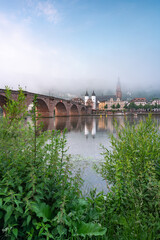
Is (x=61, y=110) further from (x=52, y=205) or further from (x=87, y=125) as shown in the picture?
(x=52, y=205)

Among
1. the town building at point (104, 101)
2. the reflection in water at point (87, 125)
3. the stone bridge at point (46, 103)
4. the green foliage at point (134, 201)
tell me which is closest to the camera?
the green foliage at point (134, 201)

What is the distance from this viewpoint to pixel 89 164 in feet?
25.1

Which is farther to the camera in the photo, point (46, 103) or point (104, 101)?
point (104, 101)

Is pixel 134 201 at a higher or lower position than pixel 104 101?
lower

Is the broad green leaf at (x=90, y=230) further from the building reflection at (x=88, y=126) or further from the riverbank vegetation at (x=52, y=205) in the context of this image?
the building reflection at (x=88, y=126)

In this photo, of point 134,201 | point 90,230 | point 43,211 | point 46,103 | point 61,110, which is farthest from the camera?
Answer: point 61,110

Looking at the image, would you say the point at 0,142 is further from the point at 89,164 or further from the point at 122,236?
the point at 89,164

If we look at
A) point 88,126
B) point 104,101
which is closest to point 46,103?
point 88,126

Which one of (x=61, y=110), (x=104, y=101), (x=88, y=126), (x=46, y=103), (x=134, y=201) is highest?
(x=104, y=101)

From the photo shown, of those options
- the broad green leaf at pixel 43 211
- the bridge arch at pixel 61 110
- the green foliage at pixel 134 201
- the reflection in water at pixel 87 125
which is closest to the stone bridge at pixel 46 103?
the bridge arch at pixel 61 110

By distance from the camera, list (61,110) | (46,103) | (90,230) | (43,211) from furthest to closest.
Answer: (61,110)
(46,103)
(90,230)
(43,211)

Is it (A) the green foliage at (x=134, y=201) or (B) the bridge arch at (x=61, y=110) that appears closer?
(A) the green foliage at (x=134, y=201)

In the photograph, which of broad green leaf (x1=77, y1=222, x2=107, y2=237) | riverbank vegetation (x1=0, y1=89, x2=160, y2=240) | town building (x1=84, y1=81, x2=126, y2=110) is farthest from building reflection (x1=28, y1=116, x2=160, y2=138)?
town building (x1=84, y1=81, x2=126, y2=110)

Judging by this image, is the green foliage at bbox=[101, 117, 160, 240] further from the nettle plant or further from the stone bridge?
the stone bridge
